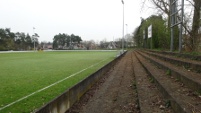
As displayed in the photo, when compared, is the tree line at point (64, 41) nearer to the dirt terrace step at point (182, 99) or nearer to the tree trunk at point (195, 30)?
the tree trunk at point (195, 30)

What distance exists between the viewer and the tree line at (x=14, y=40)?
8994 cm

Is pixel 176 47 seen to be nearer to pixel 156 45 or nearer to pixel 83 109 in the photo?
pixel 156 45

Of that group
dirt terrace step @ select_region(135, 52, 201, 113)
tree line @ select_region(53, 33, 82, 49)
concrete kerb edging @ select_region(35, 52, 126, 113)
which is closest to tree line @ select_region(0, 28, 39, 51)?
tree line @ select_region(53, 33, 82, 49)

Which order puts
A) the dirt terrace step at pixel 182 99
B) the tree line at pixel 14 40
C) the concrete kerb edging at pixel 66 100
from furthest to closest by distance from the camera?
the tree line at pixel 14 40, the concrete kerb edging at pixel 66 100, the dirt terrace step at pixel 182 99

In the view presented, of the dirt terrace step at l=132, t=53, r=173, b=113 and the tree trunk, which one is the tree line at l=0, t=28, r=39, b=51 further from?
the dirt terrace step at l=132, t=53, r=173, b=113

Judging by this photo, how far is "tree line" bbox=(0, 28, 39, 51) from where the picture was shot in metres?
89.9

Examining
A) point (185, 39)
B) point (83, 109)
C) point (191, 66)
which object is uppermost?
point (185, 39)

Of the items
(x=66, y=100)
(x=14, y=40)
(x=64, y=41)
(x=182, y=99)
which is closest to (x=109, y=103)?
(x=66, y=100)

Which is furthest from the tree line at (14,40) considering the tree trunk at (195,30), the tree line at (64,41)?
the tree trunk at (195,30)

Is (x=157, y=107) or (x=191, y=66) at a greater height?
(x=191, y=66)

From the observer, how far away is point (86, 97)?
21.0 feet

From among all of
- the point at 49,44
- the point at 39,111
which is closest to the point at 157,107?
the point at 39,111

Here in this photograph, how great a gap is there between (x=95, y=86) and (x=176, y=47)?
15.8 meters

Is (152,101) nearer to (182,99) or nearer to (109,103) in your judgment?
(182,99)
